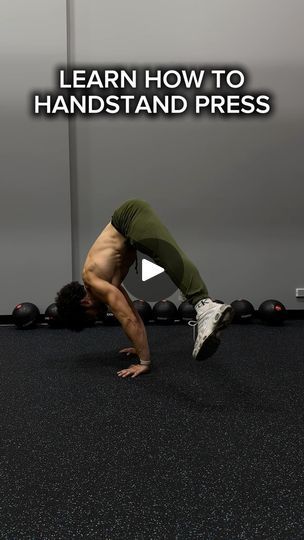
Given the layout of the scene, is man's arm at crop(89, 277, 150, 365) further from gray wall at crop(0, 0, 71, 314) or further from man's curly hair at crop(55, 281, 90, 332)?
gray wall at crop(0, 0, 71, 314)

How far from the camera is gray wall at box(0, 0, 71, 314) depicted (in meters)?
3.98

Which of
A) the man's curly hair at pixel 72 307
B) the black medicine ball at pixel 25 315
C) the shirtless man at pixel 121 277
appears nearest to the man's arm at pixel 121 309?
the shirtless man at pixel 121 277

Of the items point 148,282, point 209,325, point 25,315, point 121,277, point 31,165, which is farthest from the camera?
point 148,282

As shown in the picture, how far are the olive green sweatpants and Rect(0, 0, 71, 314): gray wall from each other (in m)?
1.55

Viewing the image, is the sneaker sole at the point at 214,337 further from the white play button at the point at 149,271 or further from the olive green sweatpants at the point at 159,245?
the white play button at the point at 149,271

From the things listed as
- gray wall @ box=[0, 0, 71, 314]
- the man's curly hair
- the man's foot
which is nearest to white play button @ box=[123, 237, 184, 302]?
gray wall @ box=[0, 0, 71, 314]

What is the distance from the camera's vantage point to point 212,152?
4219 mm

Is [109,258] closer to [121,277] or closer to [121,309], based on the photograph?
[121,277]

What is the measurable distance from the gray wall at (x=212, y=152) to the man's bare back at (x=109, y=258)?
138cm

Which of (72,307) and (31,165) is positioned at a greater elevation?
(31,165)

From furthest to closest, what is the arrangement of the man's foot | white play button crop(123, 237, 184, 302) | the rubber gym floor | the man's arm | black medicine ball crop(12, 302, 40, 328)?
white play button crop(123, 237, 184, 302)
black medicine ball crop(12, 302, 40, 328)
the man's arm
the man's foot
the rubber gym floor

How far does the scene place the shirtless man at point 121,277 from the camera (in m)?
2.34

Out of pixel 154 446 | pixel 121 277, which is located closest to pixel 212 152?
pixel 121 277

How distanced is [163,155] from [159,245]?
1.90 m
